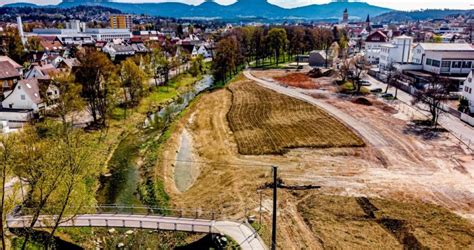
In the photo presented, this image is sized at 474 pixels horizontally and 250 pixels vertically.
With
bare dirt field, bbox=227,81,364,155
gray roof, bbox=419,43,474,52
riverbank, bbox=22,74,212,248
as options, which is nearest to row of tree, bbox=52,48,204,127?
riverbank, bbox=22,74,212,248

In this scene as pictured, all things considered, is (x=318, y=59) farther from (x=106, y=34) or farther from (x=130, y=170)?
(x=106, y=34)

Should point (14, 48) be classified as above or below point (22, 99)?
above

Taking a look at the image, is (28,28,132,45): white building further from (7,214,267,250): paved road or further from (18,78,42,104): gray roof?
(7,214,267,250): paved road

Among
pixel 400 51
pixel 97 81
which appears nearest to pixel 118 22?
pixel 400 51

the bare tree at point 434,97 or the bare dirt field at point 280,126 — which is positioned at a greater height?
the bare tree at point 434,97

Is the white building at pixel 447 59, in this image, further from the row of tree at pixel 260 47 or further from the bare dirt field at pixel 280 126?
the row of tree at pixel 260 47

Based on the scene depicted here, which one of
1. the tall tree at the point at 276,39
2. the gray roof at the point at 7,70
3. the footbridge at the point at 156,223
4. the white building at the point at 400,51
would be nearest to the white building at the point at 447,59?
the white building at the point at 400,51
